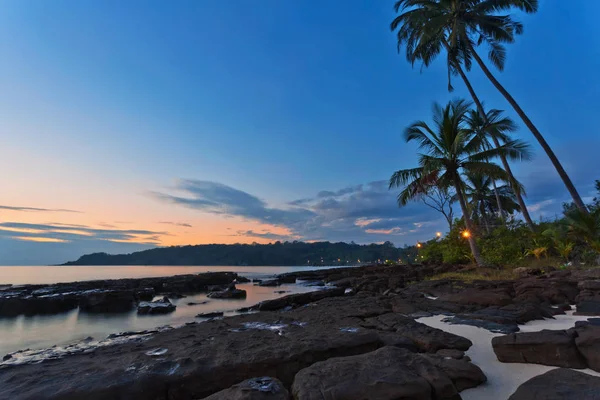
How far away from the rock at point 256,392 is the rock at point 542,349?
2652mm

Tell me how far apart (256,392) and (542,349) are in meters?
3.11

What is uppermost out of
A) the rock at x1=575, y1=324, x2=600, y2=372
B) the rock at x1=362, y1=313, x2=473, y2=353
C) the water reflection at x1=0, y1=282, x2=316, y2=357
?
the rock at x1=575, y1=324, x2=600, y2=372

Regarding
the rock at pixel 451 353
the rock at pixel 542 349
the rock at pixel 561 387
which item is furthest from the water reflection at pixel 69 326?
the rock at pixel 561 387

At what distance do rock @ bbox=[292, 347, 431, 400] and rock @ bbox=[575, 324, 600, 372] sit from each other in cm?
185

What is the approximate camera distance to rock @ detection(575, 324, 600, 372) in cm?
303

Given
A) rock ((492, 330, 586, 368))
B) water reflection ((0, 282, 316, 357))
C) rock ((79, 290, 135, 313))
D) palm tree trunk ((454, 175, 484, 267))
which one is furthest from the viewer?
rock ((79, 290, 135, 313))

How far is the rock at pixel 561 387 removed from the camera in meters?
2.38

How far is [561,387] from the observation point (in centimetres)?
251

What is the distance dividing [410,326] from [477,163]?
517 inches

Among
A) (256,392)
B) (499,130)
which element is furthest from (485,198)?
(256,392)

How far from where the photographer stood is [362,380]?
2668mm

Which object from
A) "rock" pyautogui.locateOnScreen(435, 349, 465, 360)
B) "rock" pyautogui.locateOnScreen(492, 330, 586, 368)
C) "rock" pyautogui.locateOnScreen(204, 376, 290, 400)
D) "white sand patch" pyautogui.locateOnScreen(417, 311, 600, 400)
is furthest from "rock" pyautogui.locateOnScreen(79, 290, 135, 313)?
"rock" pyautogui.locateOnScreen(492, 330, 586, 368)

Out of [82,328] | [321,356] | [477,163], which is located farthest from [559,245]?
[82,328]

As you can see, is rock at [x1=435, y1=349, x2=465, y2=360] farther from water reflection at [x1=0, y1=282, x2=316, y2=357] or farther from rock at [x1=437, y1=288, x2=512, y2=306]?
water reflection at [x1=0, y1=282, x2=316, y2=357]
